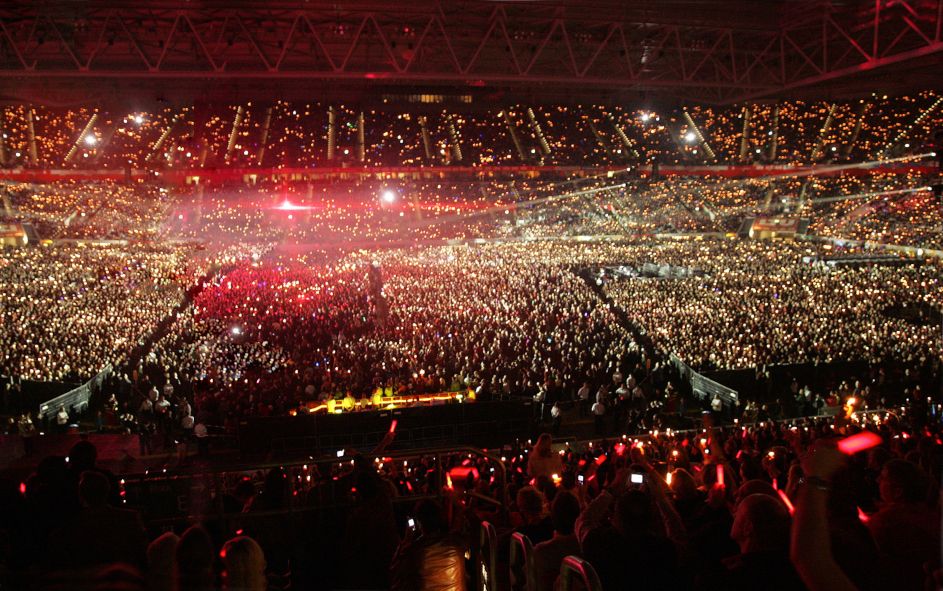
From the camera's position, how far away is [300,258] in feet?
68.7

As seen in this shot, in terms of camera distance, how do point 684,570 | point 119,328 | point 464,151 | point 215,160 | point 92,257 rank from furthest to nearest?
point 464,151
point 215,160
point 92,257
point 119,328
point 684,570

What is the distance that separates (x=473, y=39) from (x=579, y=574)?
1431 cm

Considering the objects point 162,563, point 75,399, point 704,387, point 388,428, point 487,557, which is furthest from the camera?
point 704,387

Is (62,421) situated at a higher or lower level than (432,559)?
higher

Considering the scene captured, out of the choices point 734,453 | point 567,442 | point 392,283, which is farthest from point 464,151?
point 734,453

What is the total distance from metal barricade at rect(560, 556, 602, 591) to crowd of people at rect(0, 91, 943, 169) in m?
24.0

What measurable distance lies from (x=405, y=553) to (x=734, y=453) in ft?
14.2

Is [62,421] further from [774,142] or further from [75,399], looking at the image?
[774,142]

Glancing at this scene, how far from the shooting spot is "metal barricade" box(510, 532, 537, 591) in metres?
2.57

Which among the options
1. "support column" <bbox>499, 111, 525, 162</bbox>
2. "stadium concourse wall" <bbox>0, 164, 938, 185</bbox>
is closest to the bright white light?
"stadium concourse wall" <bbox>0, 164, 938, 185</bbox>

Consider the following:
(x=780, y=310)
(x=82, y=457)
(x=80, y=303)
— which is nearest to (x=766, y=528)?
(x=82, y=457)

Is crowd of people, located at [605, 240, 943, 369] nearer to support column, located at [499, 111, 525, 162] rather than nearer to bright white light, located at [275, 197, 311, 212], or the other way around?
support column, located at [499, 111, 525, 162]

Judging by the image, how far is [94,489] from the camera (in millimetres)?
2516

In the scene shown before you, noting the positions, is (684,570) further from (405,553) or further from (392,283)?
(392,283)
